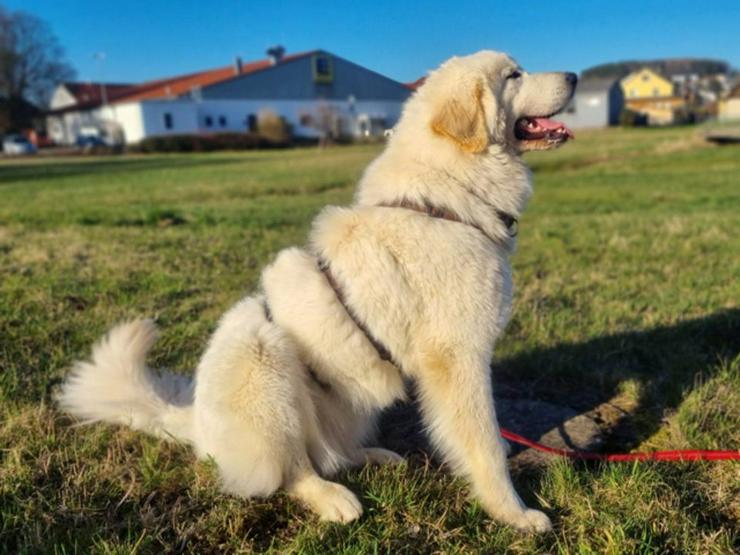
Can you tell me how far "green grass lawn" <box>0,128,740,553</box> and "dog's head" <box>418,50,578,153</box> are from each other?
4.44 feet

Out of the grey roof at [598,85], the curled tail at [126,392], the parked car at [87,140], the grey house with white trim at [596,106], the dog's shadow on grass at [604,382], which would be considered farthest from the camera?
the grey roof at [598,85]

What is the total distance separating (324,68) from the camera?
464 centimetres

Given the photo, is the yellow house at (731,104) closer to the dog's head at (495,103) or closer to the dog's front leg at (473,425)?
the dog's head at (495,103)

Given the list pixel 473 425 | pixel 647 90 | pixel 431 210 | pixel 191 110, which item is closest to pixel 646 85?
pixel 647 90

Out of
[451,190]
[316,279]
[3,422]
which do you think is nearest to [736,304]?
[451,190]

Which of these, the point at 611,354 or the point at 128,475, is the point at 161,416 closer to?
the point at 128,475

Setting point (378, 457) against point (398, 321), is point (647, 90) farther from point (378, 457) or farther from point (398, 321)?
point (398, 321)

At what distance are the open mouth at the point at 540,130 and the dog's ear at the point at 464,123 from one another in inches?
10.4

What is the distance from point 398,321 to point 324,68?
2882 mm

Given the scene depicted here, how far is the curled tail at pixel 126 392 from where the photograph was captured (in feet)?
9.39

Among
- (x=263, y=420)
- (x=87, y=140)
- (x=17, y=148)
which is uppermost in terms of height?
(x=87, y=140)

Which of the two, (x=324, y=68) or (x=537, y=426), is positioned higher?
Result: (x=324, y=68)

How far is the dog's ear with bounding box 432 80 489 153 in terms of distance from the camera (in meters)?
2.45

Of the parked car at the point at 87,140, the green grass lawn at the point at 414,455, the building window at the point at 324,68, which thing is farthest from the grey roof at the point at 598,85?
the building window at the point at 324,68
